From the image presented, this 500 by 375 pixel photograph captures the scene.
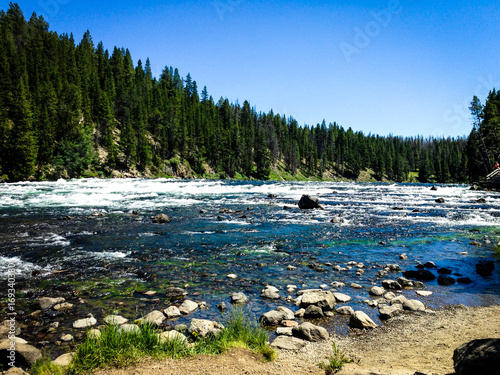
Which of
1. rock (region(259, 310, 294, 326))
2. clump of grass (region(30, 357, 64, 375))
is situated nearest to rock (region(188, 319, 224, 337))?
rock (region(259, 310, 294, 326))

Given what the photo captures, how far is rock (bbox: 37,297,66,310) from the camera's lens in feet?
22.8

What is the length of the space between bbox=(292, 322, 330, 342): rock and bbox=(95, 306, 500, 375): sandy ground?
0.15 meters

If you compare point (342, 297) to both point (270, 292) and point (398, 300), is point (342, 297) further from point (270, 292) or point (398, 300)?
point (270, 292)

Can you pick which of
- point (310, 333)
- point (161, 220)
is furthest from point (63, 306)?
point (161, 220)

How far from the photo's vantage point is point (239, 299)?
300 inches

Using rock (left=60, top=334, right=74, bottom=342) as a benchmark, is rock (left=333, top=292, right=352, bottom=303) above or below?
below

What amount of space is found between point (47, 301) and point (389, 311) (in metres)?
8.60

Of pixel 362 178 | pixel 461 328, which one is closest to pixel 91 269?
pixel 461 328

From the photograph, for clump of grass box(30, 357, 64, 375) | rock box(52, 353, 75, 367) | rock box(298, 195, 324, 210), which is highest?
rock box(298, 195, 324, 210)

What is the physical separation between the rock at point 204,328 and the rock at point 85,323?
2264mm

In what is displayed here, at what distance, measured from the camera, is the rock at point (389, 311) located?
265 inches

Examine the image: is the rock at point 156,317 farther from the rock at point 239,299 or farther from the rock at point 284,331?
the rock at point 284,331

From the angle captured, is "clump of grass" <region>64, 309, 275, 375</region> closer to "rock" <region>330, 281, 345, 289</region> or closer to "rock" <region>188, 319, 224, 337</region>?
"rock" <region>188, 319, 224, 337</region>

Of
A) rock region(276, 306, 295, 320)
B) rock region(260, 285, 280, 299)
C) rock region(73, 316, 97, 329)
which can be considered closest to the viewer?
rock region(73, 316, 97, 329)
